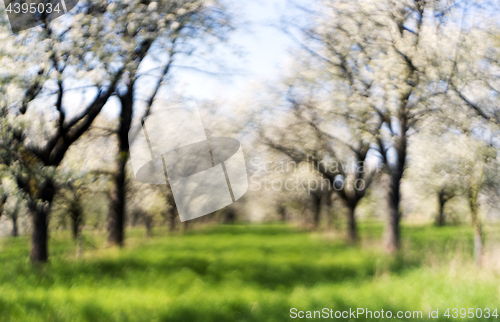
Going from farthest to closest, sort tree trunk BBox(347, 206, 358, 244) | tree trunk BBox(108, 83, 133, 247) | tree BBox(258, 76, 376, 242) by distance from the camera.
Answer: tree trunk BBox(347, 206, 358, 244)
tree BBox(258, 76, 376, 242)
tree trunk BBox(108, 83, 133, 247)

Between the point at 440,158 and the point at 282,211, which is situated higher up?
the point at 440,158

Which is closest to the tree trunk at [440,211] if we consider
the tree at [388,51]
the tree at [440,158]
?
the tree at [440,158]

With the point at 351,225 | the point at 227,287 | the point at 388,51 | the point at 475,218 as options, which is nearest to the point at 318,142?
the point at 351,225

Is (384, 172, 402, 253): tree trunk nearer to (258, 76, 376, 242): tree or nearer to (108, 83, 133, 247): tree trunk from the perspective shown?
(258, 76, 376, 242): tree

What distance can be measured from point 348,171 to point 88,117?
14.2 metres

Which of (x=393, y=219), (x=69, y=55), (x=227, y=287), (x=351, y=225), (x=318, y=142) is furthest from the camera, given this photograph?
(x=351, y=225)

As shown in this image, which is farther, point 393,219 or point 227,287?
point 393,219

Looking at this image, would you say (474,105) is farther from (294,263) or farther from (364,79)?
(294,263)

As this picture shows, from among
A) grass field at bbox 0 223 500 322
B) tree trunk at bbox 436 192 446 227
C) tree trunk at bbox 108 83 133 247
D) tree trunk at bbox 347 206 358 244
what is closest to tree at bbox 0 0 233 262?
grass field at bbox 0 223 500 322

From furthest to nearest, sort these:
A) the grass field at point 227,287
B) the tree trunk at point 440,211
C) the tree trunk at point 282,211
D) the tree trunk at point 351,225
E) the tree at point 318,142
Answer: the tree trunk at point 282,211
the tree trunk at point 440,211
the tree trunk at point 351,225
the tree at point 318,142
the grass field at point 227,287

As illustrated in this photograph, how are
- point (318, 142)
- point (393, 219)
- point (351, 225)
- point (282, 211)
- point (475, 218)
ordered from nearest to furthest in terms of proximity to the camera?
point (475, 218)
point (393, 219)
point (318, 142)
point (351, 225)
point (282, 211)

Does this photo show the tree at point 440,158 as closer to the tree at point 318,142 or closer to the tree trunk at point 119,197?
the tree at point 318,142

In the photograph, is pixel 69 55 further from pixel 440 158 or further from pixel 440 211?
A: pixel 440 211

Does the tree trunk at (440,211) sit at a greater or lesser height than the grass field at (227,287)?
lesser
